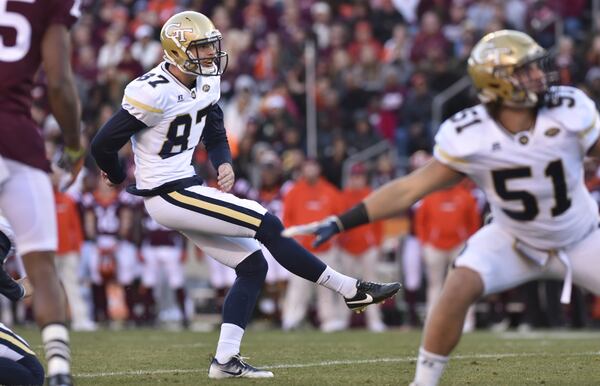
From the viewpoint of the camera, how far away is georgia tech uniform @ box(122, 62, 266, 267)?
634 centimetres

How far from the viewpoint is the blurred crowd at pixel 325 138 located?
13.1 m

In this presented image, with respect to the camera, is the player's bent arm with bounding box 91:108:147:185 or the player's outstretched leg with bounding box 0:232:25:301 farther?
the player's bent arm with bounding box 91:108:147:185

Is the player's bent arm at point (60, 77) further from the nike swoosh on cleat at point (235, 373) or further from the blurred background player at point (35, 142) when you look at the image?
the nike swoosh on cleat at point (235, 373)

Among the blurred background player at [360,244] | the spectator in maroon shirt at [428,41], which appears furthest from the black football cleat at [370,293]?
the spectator in maroon shirt at [428,41]

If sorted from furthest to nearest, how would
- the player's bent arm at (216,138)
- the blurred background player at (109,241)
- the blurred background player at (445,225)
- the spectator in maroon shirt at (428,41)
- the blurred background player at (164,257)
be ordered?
1. the spectator in maroon shirt at (428,41)
2. the blurred background player at (109,241)
3. the blurred background player at (164,257)
4. the blurred background player at (445,225)
5. the player's bent arm at (216,138)

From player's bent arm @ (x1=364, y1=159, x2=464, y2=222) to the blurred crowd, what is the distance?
7.73 m

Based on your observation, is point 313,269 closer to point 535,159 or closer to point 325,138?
point 535,159

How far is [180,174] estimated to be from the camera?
6523mm

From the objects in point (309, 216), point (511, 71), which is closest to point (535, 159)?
point (511, 71)

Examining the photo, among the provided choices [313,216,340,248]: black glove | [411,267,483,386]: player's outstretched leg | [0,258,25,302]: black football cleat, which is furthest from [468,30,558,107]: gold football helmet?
[0,258,25,302]: black football cleat

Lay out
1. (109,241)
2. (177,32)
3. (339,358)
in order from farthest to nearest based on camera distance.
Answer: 1. (109,241)
2. (339,358)
3. (177,32)

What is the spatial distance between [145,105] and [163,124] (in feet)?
0.50

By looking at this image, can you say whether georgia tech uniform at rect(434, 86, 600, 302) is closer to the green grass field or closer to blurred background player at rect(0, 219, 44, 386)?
the green grass field

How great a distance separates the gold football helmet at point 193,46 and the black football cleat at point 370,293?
1465mm
